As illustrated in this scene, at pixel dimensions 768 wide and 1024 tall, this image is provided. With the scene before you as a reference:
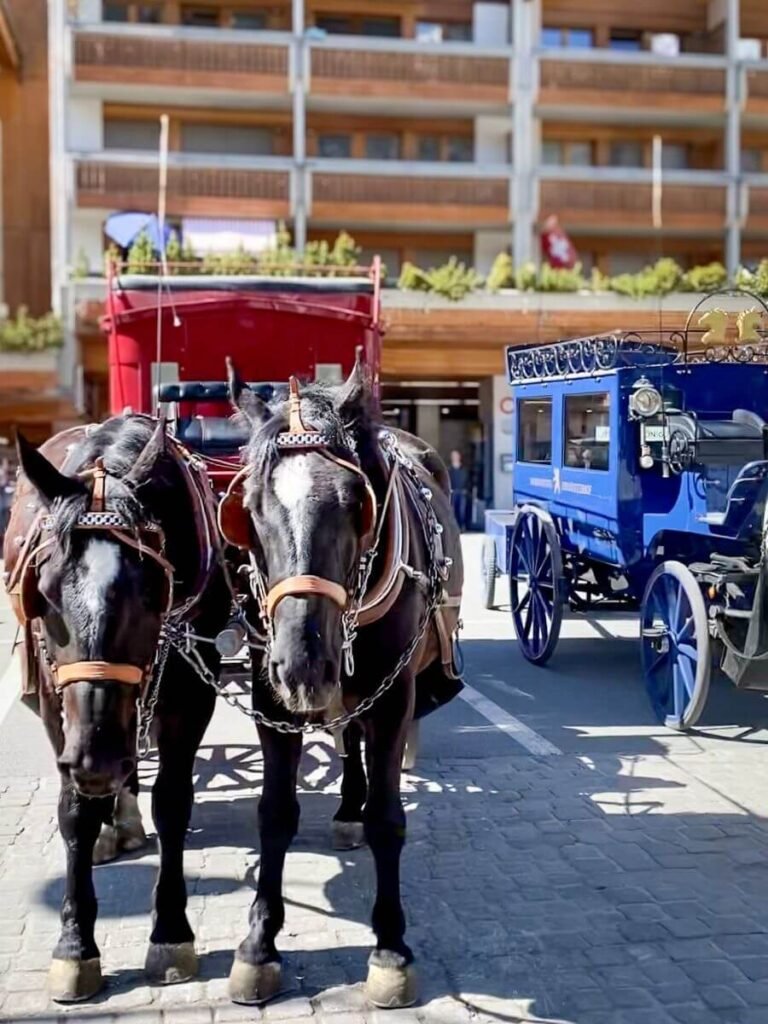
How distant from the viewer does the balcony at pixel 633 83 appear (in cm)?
2559

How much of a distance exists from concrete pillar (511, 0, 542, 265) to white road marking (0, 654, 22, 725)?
1897 centimetres

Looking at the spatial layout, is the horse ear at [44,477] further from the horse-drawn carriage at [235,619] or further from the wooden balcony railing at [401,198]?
the wooden balcony railing at [401,198]

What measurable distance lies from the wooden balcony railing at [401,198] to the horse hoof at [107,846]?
2173cm

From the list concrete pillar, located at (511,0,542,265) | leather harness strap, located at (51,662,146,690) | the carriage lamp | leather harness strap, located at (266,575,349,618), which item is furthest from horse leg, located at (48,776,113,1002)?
concrete pillar, located at (511,0,542,265)

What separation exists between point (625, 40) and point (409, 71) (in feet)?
20.7

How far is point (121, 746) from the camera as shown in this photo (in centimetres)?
284

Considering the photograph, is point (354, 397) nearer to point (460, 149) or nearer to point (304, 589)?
point (304, 589)

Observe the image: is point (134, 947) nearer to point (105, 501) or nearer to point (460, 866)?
point (460, 866)

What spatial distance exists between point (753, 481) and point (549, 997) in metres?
3.62

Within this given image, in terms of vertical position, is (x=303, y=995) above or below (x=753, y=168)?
below

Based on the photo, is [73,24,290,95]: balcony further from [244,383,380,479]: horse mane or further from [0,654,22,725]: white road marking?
[244,383,380,479]: horse mane

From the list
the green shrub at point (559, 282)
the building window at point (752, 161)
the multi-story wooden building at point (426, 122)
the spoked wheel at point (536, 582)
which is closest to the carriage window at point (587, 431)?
the spoked wheel at point (536, 582)

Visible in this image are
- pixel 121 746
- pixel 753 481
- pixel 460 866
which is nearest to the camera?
pixel 121 746

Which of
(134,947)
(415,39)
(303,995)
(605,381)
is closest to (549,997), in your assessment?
(303,995)
